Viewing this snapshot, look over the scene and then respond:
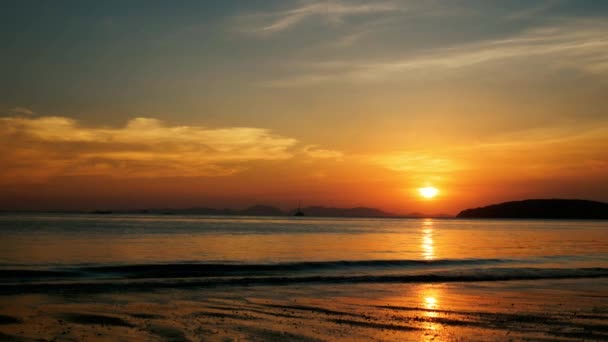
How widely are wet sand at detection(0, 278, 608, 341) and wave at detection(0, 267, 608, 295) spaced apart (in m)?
1.35

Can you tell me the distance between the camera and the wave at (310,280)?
2059 cm

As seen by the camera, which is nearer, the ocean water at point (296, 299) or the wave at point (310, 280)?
the ocean water at point (296, 299)

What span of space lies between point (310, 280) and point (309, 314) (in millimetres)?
9881

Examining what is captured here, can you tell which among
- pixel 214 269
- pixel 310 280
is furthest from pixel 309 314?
pixel 214 269

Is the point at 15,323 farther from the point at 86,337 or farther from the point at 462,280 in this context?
the point at 462,280

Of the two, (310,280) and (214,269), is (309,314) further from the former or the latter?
(214,269)

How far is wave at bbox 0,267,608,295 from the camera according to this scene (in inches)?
810

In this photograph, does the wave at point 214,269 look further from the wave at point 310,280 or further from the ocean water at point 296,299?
the wave at point 310,280

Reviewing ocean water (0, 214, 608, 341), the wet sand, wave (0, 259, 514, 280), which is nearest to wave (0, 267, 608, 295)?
ocean water (0, 214, 608, 341)

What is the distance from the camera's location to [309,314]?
1493 centimetres

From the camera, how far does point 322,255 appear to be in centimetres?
4103

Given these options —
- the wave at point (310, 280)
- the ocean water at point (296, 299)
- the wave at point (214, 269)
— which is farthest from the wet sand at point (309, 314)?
the wave at point (214, 269)

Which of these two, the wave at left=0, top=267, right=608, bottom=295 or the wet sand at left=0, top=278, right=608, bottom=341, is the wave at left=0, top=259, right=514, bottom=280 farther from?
the wet sand at left=0, top=278, right=608, bottom=341

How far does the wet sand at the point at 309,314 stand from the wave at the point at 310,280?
135 cm
